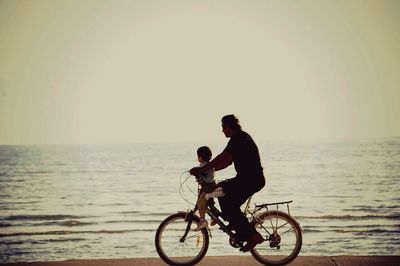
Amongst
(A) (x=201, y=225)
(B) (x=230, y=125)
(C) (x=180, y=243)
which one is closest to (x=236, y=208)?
(A) (x=201, y=225)

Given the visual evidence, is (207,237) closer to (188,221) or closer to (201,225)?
(201,225)

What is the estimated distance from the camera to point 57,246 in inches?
723

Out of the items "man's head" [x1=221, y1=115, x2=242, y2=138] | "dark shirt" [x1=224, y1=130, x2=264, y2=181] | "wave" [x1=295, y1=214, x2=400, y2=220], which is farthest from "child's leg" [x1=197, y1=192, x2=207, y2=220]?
"wave" [x1=295, y1=214, x2=400, y2=220]

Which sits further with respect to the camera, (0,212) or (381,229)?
(0,212)

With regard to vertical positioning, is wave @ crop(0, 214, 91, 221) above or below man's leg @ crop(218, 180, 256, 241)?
above

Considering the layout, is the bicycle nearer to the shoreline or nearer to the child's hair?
the shoreline

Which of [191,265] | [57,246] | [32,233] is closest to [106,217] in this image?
[32,233]

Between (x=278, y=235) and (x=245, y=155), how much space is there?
147cm

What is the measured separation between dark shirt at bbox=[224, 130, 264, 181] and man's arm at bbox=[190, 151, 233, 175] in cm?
10

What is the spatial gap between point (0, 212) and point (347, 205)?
22.4 meters

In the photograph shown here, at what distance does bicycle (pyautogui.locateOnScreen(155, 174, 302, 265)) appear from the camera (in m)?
7.40

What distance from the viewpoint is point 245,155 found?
→ 6.90 meters

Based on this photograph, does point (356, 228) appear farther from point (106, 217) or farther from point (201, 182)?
point (201, 182)

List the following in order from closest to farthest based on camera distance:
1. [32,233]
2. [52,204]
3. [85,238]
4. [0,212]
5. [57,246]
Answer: [57,246] → [85,238] → [32,233] → [0,212] → [52,204]
